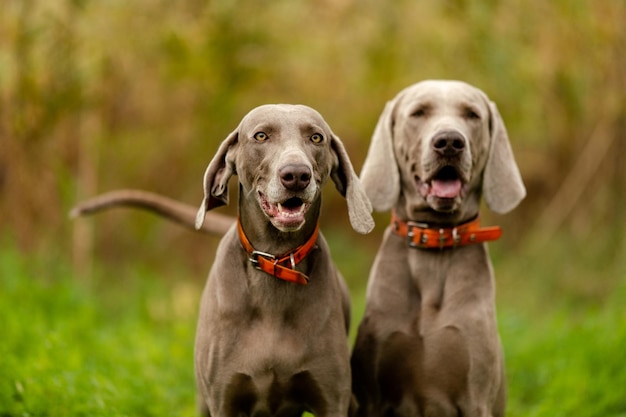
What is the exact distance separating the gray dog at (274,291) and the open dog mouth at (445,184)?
0.42 m

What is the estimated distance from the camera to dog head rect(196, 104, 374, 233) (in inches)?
143

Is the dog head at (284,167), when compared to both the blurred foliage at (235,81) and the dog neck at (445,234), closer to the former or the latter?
the dog neck at (445,234)

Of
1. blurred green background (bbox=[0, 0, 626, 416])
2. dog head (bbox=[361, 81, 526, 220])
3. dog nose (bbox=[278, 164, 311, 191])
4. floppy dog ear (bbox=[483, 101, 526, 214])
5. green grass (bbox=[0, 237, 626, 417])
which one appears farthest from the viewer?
blurred green background (bbox=[0, 0, 626, 416])

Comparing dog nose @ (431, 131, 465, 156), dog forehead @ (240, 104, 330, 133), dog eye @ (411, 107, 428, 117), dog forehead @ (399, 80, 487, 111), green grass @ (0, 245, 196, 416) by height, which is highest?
dog forehead @ (399, 80, 487, 111)

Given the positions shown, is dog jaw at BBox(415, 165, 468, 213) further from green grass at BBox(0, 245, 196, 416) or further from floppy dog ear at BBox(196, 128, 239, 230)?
green grass at BBox(0, 245, 196, 416)

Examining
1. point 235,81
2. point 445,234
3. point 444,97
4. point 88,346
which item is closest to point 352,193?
point 445,234

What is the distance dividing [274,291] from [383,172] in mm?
947

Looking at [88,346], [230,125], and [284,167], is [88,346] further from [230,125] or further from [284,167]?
[230,125]

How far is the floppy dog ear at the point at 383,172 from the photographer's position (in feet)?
14.9

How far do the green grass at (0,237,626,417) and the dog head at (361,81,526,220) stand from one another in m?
1.50

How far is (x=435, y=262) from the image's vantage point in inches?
173

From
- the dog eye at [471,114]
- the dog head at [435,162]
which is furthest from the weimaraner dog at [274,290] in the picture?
the dog eye at [471,114]

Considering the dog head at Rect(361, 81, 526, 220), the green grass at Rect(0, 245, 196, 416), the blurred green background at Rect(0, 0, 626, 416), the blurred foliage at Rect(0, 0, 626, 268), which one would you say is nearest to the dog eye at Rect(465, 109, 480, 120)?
the dog head at Rect(361, 81, 526, 220)

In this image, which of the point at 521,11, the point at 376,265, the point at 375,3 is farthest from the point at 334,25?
the point at 376,265
